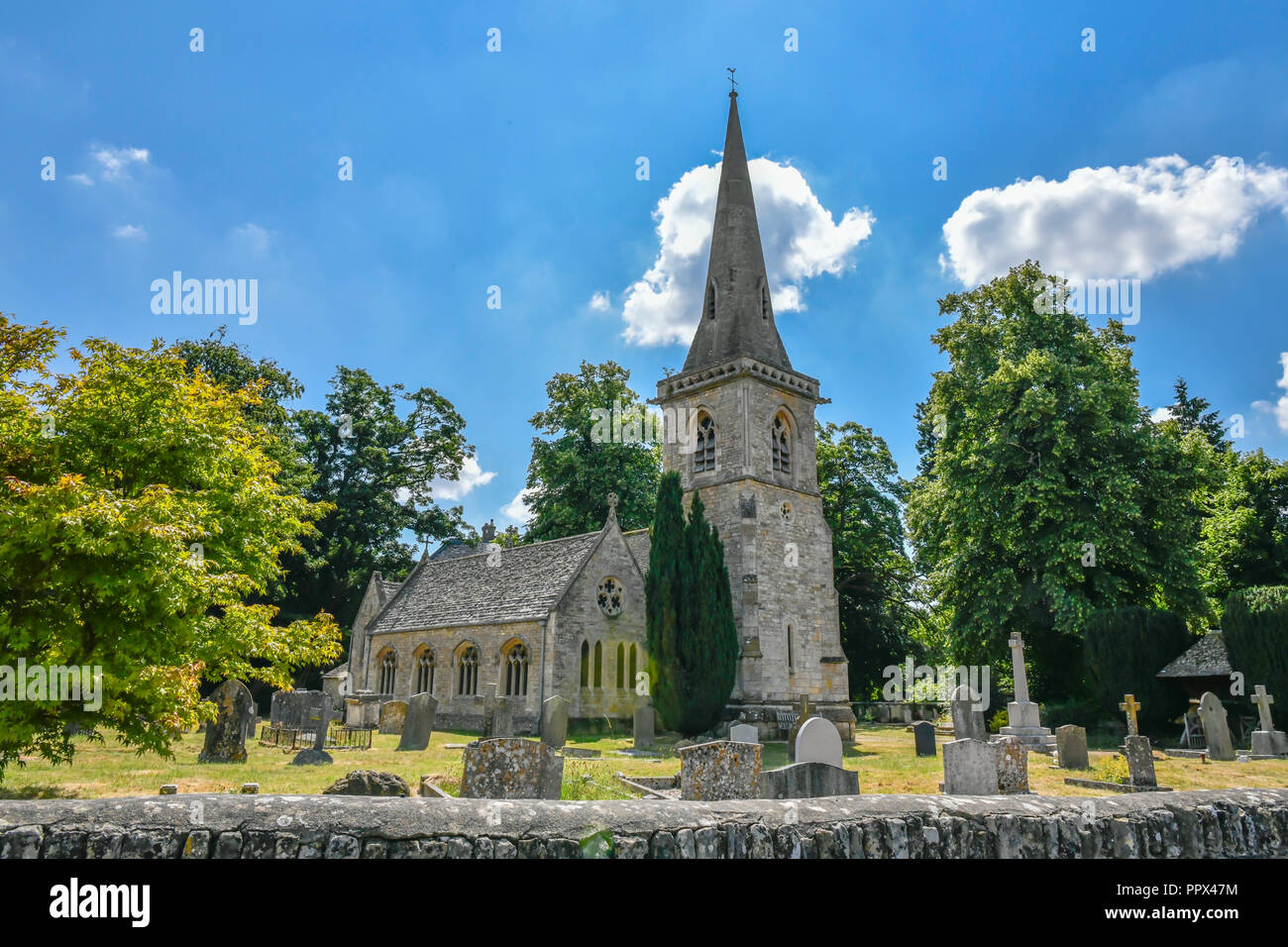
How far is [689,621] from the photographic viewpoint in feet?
77.8

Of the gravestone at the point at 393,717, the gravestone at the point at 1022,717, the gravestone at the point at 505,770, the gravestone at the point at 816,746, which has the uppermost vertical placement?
the gravestone at the point at 505,770

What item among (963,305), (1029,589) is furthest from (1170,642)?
(963,305)

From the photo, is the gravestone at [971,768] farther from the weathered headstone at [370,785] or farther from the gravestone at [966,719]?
the gravestone at [966,719]

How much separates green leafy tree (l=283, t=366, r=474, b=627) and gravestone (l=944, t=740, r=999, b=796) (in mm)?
32797

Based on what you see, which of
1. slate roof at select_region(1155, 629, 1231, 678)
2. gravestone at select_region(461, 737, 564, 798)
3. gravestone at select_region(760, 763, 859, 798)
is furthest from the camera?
slate roof at select_region(1155, 629, 1231, 678)

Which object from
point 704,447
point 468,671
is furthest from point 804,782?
point 704,447

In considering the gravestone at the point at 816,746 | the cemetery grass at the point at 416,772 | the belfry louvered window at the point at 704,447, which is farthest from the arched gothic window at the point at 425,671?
the gravestone at the point at 816,746

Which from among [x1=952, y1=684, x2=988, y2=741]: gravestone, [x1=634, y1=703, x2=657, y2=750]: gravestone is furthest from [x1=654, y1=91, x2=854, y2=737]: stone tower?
[x1=634, y1=703, x2=657, y2=750]: gravestone

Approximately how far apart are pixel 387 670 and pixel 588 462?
1312cm

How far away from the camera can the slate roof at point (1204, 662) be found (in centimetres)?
2066

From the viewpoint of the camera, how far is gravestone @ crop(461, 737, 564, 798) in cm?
765

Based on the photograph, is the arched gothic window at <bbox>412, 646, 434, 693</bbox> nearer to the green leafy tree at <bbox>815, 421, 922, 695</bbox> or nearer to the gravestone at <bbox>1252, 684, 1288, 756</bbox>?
the green leafy tree at <bbox>815, 421, 922, 695</bbox>

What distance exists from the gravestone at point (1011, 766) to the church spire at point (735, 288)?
70.4 ft

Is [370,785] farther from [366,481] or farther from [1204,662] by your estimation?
[366,481]
